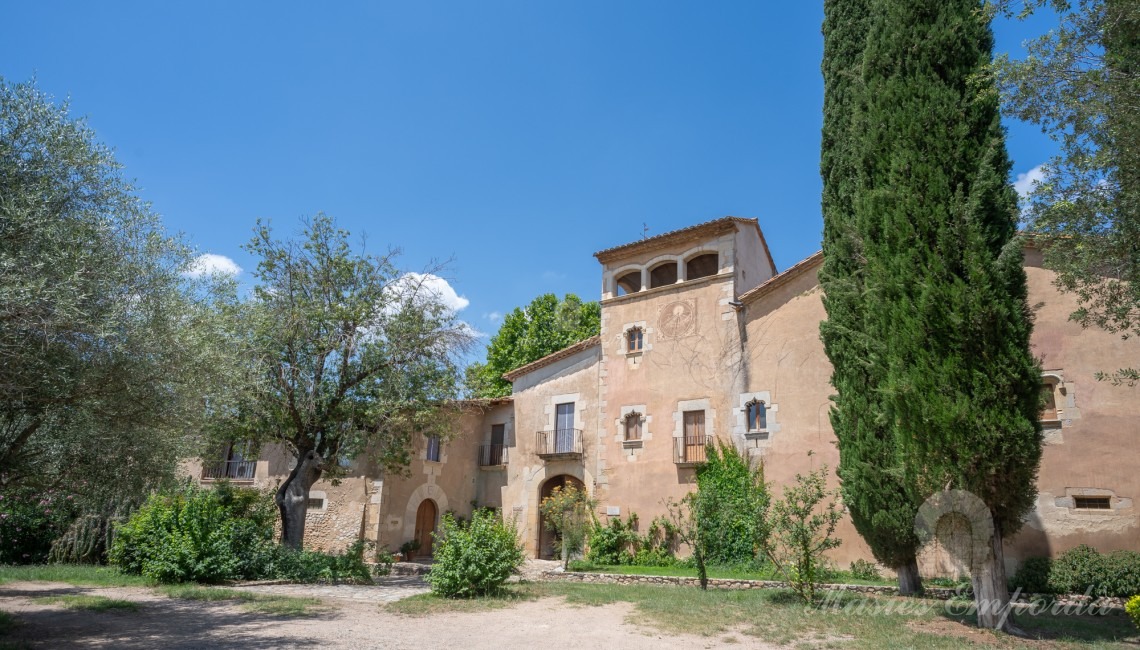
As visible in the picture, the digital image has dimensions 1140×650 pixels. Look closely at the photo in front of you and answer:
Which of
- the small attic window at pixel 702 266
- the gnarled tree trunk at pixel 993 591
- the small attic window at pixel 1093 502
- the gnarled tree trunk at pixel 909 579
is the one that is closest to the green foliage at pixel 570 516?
the small attic window at pixel 702 266

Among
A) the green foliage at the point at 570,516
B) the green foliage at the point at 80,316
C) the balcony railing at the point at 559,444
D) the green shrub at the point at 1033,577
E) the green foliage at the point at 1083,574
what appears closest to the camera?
the green foliage at the point at 80,316

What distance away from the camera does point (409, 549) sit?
65.3 feet

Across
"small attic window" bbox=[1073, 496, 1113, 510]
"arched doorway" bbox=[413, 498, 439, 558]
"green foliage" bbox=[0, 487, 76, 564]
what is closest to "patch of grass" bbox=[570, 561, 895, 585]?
"small attic window" bbox=[1073, 496, 1113, 510]

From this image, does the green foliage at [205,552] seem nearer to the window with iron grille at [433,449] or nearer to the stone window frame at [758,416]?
the window with iron grille at [433,449]

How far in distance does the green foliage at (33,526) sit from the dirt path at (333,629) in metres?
7.43

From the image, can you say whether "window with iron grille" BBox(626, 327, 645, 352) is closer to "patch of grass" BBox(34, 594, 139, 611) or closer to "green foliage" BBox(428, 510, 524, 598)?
"green foliage" BBox(428, 510, 524, 598)

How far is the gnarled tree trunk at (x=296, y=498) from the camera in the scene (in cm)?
1475

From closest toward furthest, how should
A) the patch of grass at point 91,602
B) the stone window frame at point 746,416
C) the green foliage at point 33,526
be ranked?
the patch of grass at point 91,602 → the green foliage at point 33,526 → the stone window frame at point 746,416

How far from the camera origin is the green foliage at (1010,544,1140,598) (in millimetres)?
11477

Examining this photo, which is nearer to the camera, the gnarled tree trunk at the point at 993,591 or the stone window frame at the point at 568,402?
the gnarled tree trunk at the point at 993,591

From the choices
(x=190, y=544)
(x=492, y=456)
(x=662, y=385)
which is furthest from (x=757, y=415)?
(x=190, y=544)

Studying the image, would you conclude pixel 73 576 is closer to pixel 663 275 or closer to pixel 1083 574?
pixel 663 275

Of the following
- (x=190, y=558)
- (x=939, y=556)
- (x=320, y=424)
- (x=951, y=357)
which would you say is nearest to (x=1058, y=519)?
(x=939, y=556)

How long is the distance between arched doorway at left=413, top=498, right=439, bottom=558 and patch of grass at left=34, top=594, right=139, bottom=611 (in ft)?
35.6
